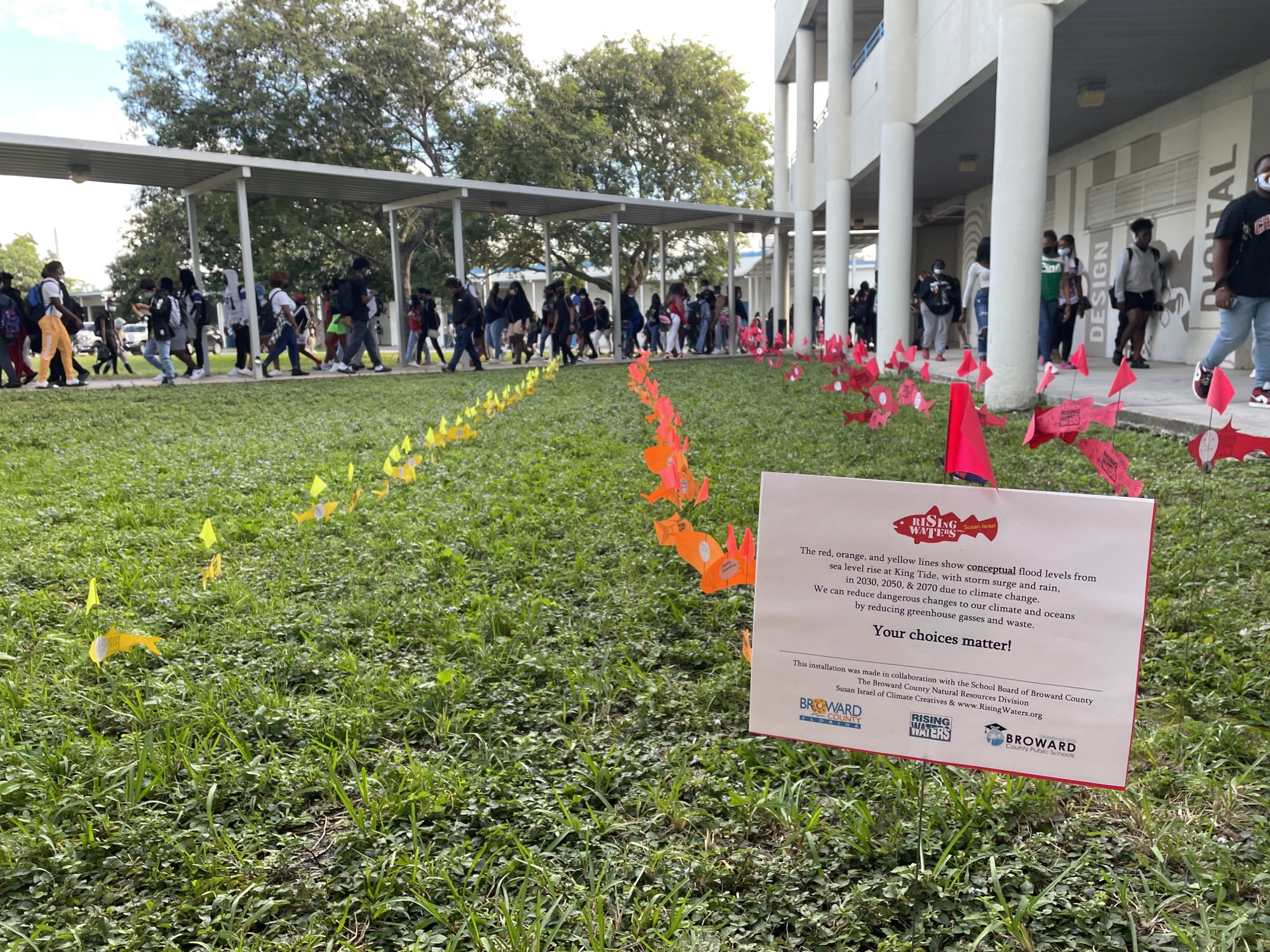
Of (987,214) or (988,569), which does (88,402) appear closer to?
(988,569)

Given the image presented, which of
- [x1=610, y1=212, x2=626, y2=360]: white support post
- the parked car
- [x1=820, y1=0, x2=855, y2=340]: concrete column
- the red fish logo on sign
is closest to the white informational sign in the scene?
the red fish logo on sign

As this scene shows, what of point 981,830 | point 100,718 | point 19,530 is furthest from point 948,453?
point 19,530

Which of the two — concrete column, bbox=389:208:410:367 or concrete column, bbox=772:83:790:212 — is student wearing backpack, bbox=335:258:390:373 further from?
concrete column, bbox=772:83:790:212

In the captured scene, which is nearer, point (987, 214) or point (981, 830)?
point (981, 830)

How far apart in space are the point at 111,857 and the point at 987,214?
21.4m

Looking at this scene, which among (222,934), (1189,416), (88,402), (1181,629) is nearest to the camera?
(222,934)

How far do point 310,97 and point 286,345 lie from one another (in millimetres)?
11786

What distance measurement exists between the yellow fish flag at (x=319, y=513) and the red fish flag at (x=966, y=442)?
3.14 metres

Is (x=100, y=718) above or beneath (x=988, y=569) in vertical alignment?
beneath

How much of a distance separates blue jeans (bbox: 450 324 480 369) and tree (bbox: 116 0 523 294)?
9089mm

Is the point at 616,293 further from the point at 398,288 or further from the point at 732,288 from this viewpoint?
the point at 398,288

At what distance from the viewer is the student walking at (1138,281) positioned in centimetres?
1026

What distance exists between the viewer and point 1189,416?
6.41m

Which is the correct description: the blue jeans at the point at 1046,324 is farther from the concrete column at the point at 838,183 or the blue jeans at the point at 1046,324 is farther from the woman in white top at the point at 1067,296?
the concrete column at the point at 838,183
